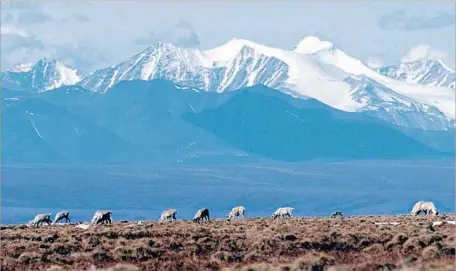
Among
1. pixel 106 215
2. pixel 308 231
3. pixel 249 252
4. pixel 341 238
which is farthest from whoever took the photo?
pixel 106 215

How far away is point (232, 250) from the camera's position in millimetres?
27328

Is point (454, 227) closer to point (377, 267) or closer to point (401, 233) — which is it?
point (401, 233)

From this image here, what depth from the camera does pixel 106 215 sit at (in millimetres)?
42625

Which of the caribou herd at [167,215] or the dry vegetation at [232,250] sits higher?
the caribou herd at [167,215]

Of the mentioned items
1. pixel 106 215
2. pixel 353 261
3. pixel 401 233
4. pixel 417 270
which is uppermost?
pixel 106 215

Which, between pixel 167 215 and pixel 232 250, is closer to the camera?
pixel 232 250

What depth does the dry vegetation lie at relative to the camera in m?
23.3

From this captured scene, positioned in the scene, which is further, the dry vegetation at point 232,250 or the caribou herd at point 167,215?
the caribou herd at point 167,215

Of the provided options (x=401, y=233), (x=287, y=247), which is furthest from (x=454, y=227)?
(x=287, y=247)

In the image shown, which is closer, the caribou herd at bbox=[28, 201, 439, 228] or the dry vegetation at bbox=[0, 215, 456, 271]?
the dry vegetation at bbox=[0, 215, 456, 271]

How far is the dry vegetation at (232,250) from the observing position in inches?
917

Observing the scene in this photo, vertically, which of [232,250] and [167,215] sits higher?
[167,215]

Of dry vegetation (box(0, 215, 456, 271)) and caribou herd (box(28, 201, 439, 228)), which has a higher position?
caribou herd (box(28, 201, 439, 228))

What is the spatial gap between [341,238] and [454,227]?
23.5ft
